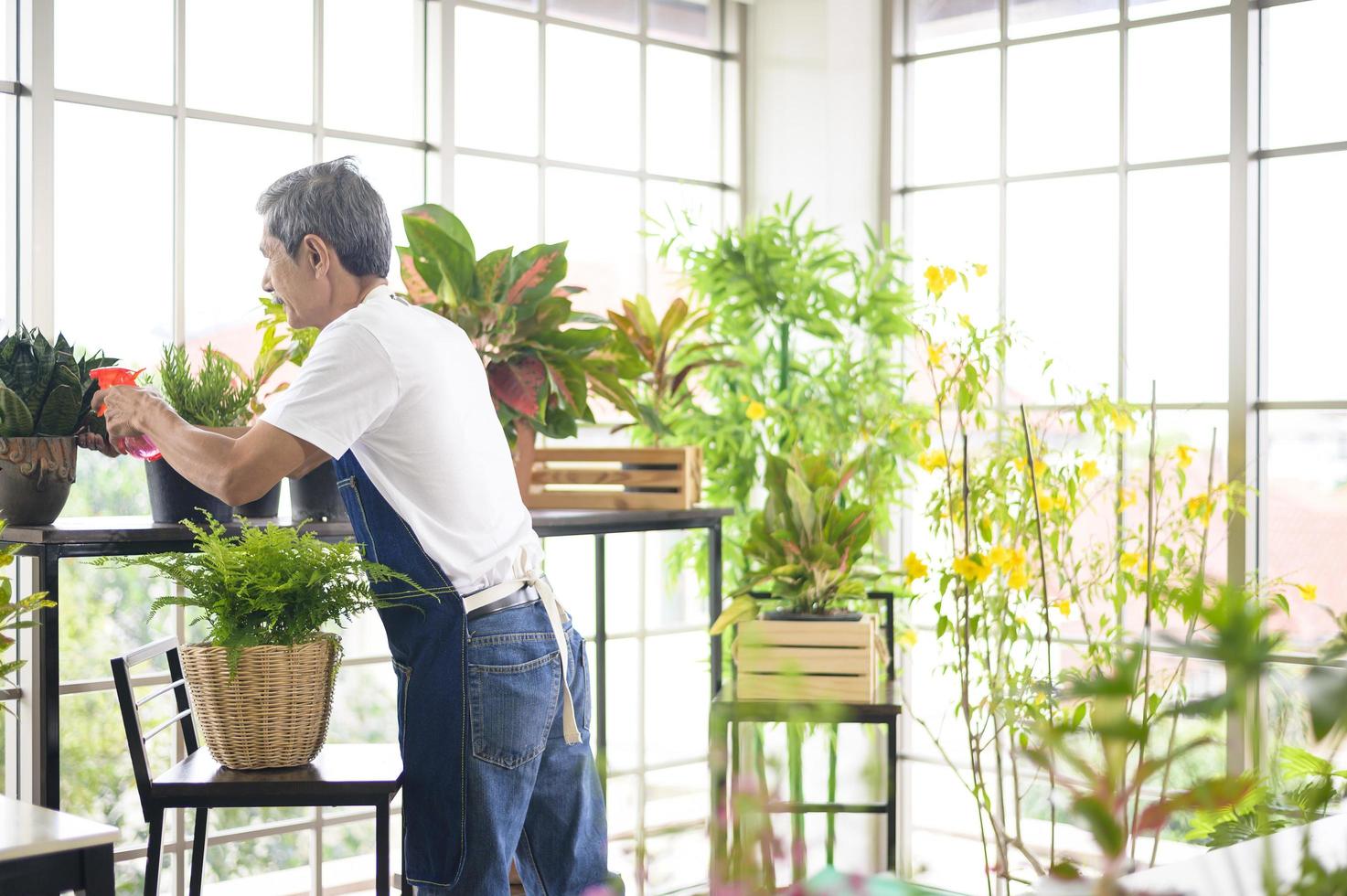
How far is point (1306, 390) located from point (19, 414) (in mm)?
3263

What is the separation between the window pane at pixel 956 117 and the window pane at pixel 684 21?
0.73 m

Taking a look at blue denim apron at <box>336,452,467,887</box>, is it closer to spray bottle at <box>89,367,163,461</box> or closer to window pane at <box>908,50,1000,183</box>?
spray bottle at <box>89,367,163,461</box>

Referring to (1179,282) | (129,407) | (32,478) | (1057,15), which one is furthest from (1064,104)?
(32,478)

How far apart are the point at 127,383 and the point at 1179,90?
10.2 feet

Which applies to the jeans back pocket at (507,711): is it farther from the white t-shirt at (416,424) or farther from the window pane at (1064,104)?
the window pane at (1064,104)

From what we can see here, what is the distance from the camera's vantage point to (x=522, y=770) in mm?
1972

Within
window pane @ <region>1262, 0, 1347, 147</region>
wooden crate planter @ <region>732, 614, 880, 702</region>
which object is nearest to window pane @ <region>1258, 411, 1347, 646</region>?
window pane @ <region>1262, 0, 1347, 147</region>

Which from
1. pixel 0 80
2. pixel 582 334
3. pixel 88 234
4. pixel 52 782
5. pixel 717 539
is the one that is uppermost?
pixel 0 80

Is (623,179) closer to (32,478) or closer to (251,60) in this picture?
(251,60)

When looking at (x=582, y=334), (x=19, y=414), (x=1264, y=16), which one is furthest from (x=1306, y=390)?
(x=19, y=414)

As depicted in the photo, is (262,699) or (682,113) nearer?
(262,699)

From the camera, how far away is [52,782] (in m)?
2.09

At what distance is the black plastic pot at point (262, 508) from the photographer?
2.39 meters

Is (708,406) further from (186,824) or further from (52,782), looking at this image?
(52,782)
